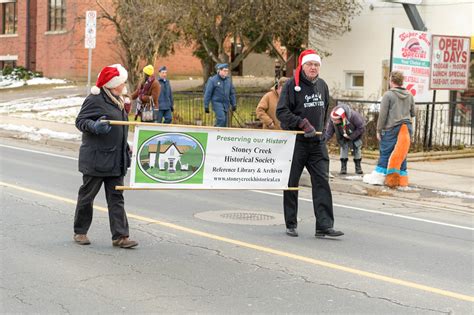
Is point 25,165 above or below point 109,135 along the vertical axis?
below

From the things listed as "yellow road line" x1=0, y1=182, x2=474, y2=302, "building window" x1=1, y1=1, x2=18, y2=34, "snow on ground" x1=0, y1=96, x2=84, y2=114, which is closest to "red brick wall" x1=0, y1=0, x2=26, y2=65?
"building window" x1=1, y1=1, x2=18, y2=34

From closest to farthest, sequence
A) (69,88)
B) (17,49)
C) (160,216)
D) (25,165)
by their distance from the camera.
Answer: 1. (160,216)
2. (25,165)
3. (69,88)
4. (17,49)

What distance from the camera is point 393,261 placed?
791 cm

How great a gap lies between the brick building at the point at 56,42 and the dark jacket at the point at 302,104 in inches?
1294

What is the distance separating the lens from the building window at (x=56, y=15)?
45562 millimetres

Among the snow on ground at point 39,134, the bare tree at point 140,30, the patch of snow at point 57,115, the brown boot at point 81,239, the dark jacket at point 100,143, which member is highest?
the bare tree at point 140,30

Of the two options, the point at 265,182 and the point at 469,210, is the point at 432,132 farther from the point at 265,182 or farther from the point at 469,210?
the point at 265,182

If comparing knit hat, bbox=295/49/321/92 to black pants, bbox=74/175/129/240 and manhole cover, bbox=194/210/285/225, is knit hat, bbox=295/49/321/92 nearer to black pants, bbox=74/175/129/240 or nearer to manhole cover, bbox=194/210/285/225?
manhole cover, bbox=194/210/285/225

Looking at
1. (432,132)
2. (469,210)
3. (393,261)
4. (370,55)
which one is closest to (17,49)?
(370,55)

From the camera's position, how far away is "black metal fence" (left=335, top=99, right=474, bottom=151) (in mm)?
18406

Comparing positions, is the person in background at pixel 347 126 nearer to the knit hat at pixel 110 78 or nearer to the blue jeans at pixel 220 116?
the blue jeans at pixel 220 116

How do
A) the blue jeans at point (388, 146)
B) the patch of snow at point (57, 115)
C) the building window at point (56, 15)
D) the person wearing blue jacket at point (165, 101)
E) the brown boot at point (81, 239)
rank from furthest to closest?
the building window at point (56, 15)
the patch of snow at point (57, 115)
the person wearing blue jacket at point (165, 101)
the blue jeans at point (388, 146)
the brown boot at point (81, 239)

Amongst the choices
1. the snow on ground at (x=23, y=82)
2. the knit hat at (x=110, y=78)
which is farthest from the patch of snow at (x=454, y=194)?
the snow on ground at (x=23, y=82)

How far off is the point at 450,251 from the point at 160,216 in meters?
3.55
